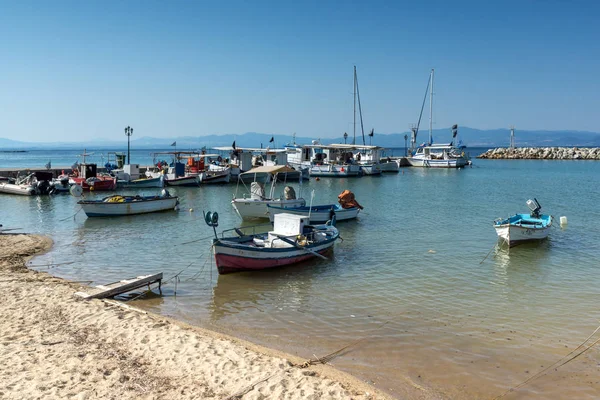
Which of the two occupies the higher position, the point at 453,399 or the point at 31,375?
the point at 31,375

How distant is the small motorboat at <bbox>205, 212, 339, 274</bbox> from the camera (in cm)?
1490

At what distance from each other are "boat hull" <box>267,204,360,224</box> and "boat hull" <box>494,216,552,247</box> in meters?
7.87

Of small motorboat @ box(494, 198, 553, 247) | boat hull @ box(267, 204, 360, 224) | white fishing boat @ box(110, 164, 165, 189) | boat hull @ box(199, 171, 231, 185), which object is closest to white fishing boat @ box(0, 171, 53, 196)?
white fishing boat @ box(110, 164, 165, 189)

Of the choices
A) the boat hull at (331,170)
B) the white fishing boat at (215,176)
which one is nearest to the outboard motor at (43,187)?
the white fishing boat at (215,176)

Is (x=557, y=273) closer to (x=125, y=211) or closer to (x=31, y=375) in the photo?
(x=31, y=375)

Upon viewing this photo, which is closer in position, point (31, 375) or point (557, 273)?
point (31, 375)

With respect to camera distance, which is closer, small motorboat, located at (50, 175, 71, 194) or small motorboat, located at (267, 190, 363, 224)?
small motorboat, located at (267, 190, 363, 224)

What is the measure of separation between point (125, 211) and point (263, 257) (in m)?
15.0

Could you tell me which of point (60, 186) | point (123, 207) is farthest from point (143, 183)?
point (123, 207)

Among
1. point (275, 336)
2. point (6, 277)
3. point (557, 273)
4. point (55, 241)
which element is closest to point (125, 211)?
point (55, 241)

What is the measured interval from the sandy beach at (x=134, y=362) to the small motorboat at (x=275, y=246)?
407 cm

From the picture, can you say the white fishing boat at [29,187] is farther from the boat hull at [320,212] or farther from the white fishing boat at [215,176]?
the boat hull at [320,212]

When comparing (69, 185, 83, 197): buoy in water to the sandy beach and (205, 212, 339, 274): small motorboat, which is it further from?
the sandy beach

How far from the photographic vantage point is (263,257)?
15.5 m
